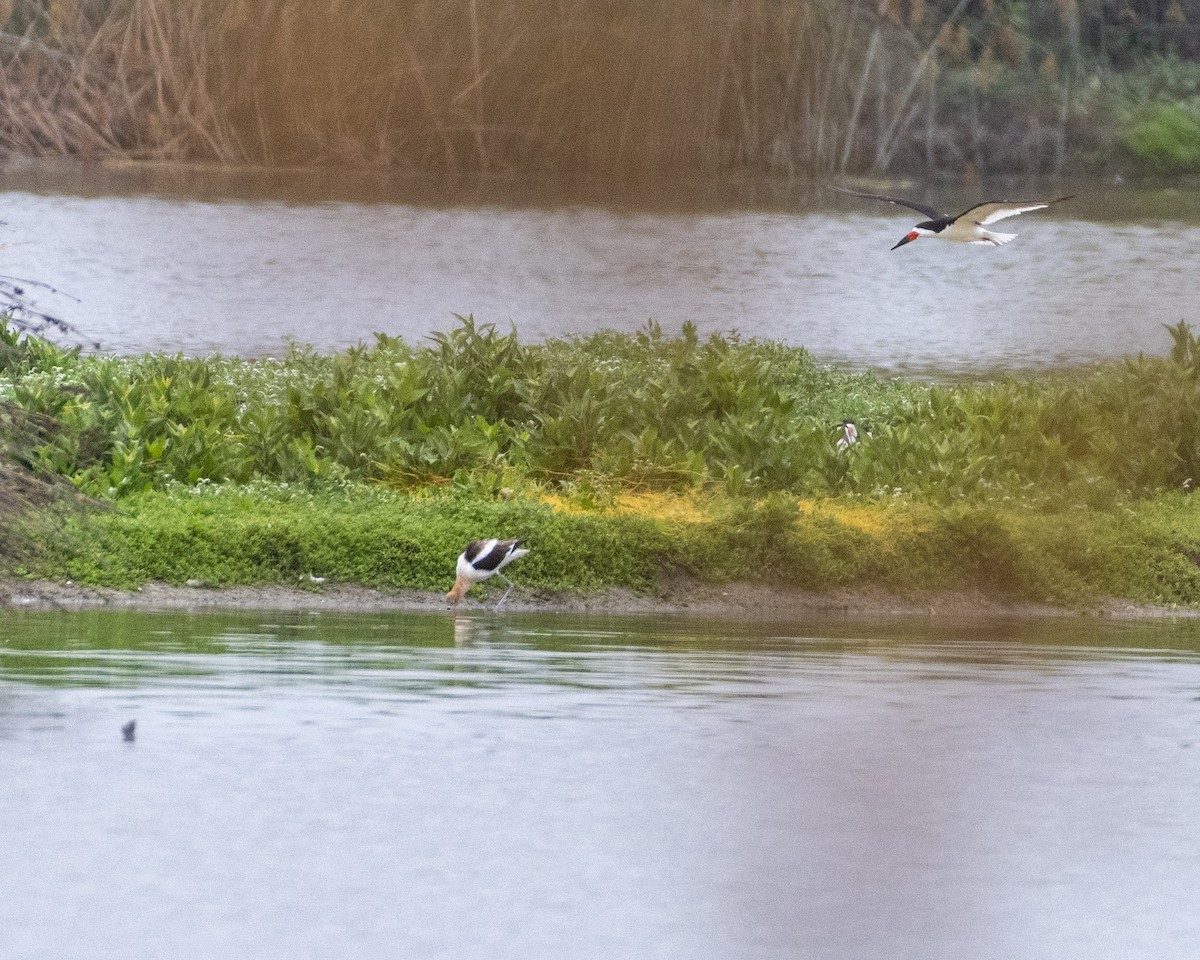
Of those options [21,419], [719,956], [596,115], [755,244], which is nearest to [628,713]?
[21,419]

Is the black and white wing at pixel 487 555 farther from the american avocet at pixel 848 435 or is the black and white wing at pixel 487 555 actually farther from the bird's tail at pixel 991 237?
the bird's tail at pixel 991 237

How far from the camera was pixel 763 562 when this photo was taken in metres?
19.1

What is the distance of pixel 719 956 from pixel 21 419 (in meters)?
7.22

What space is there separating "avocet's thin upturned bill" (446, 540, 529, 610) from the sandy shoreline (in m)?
0.49

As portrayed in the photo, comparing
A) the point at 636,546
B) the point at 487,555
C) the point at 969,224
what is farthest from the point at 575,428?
the point at 969,224

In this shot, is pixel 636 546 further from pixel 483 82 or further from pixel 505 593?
pixel 483 82

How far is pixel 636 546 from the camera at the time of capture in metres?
18.7

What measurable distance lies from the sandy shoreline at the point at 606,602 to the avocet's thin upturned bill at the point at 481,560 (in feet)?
1.60

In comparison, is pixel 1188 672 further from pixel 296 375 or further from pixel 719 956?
pixel 296 375

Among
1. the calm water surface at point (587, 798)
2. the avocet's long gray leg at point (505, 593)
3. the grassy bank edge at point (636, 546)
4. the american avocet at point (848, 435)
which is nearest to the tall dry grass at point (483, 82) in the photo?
the american avocet at point (848, 435)

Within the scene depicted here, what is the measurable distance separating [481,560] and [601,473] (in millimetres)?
3373

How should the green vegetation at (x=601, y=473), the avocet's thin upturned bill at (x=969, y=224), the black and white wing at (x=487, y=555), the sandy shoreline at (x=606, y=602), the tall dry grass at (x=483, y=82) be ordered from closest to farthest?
1. the black and white wing at (x=487, y=555)
2. the sandy shoreline at (x=606, y=602)
3. the green vegetation at (x=601, y=473)
4. the avocet's thin upturned bill at (x=969, y=224)
5. the tall dry grass at (x=483, y=82)

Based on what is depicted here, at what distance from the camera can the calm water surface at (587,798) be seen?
26.5 ft

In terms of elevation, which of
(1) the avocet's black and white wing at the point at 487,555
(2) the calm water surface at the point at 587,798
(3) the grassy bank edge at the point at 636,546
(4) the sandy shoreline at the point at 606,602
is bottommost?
(4) the sandy shoreline at the point at 606,602
